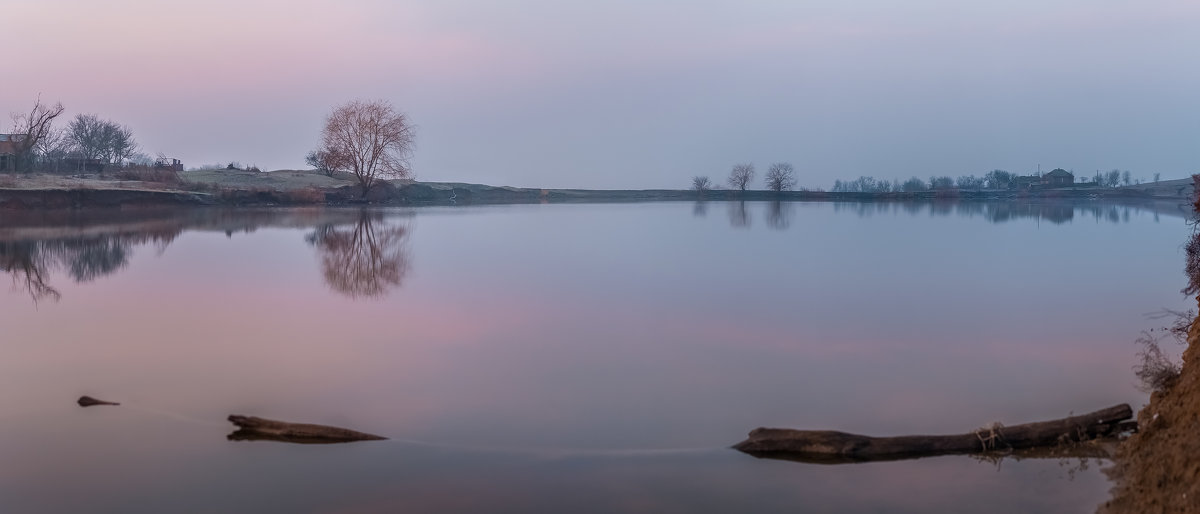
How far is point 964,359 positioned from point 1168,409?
188 inches

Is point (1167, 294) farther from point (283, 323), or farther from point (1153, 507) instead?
point (283, 323)

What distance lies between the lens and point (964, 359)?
41.1 feet

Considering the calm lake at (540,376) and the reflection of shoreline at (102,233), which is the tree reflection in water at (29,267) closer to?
the reflection of shoreline at (102,233)

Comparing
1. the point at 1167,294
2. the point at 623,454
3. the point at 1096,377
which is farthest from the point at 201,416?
the point at 1167,294

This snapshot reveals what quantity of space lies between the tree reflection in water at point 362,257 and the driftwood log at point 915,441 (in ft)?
40.0

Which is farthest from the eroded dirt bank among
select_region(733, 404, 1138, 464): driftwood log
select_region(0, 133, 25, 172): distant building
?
select_region(0, 133, 25, 172): distant building

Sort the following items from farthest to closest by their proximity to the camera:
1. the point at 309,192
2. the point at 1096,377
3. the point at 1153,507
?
the point at 309,192 < the point at 1096,377 < the point at 1153,507

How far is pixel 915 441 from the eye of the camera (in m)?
8.18

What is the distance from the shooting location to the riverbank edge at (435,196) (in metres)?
46.8

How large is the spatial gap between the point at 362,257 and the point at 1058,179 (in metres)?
112

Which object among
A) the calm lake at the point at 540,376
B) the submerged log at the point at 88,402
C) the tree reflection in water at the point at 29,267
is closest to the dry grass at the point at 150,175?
the tree reflection in water at the point at 29,267

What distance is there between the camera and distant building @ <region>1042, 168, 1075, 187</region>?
4584 inches

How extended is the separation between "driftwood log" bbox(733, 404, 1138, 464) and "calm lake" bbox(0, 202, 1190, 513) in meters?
0.15

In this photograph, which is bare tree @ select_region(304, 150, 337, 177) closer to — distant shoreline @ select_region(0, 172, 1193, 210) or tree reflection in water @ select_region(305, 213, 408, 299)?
distant shoreline @ select_region(0, 172, 1193, 210)
